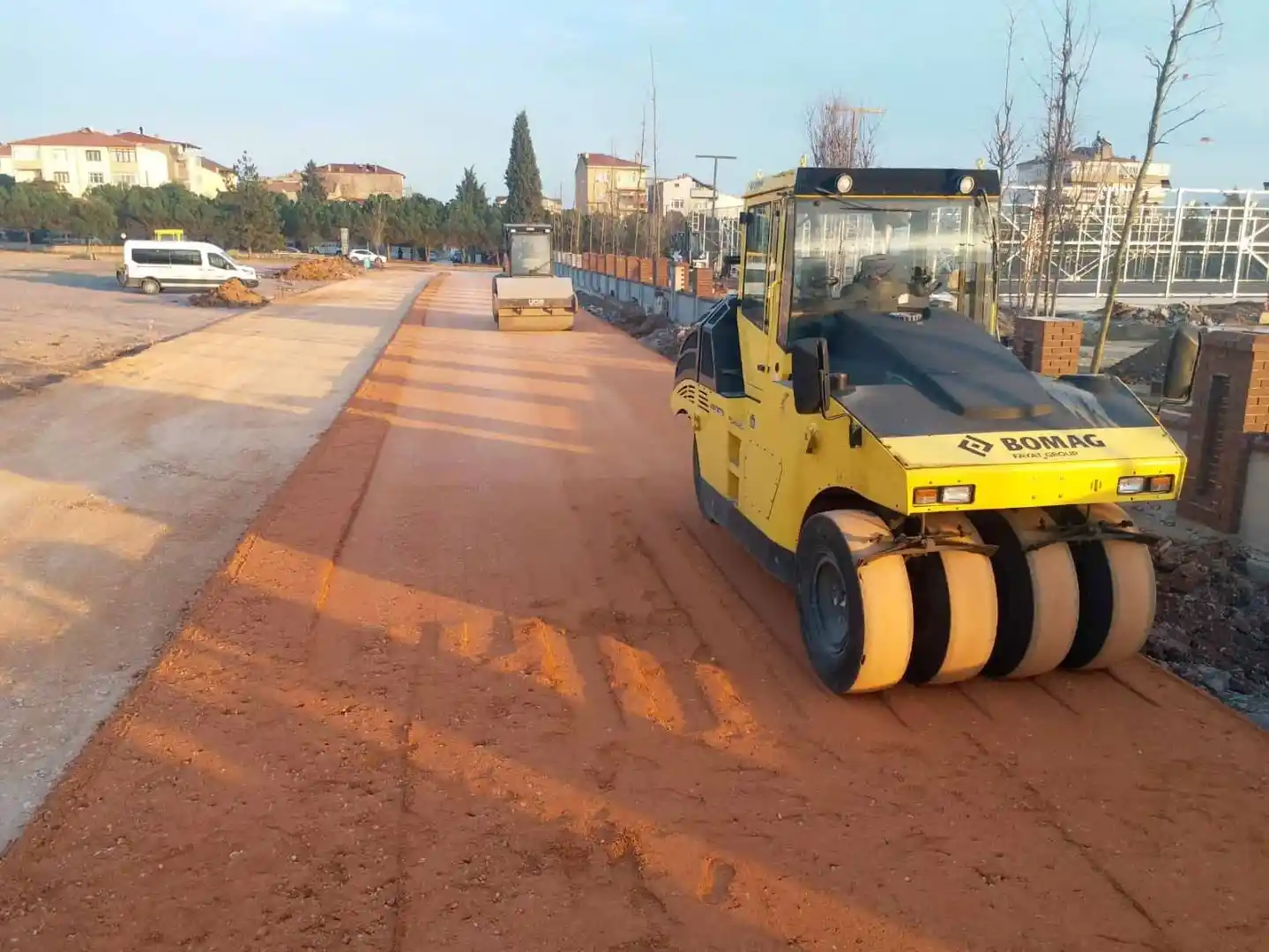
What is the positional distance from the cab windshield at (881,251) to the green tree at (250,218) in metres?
75.2

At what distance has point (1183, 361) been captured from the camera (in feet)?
17.4

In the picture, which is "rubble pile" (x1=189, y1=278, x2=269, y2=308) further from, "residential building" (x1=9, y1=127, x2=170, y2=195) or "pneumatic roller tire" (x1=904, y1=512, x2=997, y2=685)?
"residential building" (x1=9, y1=127, x2=170, y2=195)

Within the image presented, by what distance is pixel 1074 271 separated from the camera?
25672 millimetres

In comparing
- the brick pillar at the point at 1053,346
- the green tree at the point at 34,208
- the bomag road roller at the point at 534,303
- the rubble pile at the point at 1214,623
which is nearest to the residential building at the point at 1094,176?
the brick pillar at the point at 1053,346

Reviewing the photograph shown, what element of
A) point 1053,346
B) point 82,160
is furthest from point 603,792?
point 82,160

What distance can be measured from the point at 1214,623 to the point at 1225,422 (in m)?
2.09

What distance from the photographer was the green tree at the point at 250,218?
73.3 m

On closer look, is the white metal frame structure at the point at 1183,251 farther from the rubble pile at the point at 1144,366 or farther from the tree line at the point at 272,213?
the tree line at the point at 272,213

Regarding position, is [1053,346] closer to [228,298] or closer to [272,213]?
[228,298]

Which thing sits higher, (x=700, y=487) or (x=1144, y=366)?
(x=1144, y=366)

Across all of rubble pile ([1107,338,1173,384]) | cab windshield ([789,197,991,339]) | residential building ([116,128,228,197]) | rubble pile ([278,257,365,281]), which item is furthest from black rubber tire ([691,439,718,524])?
residential building ([116,128,228,197])

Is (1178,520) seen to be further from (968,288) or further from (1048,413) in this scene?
(1048,413)

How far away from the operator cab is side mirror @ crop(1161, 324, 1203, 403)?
24464mm

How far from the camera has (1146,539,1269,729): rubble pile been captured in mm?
5727
